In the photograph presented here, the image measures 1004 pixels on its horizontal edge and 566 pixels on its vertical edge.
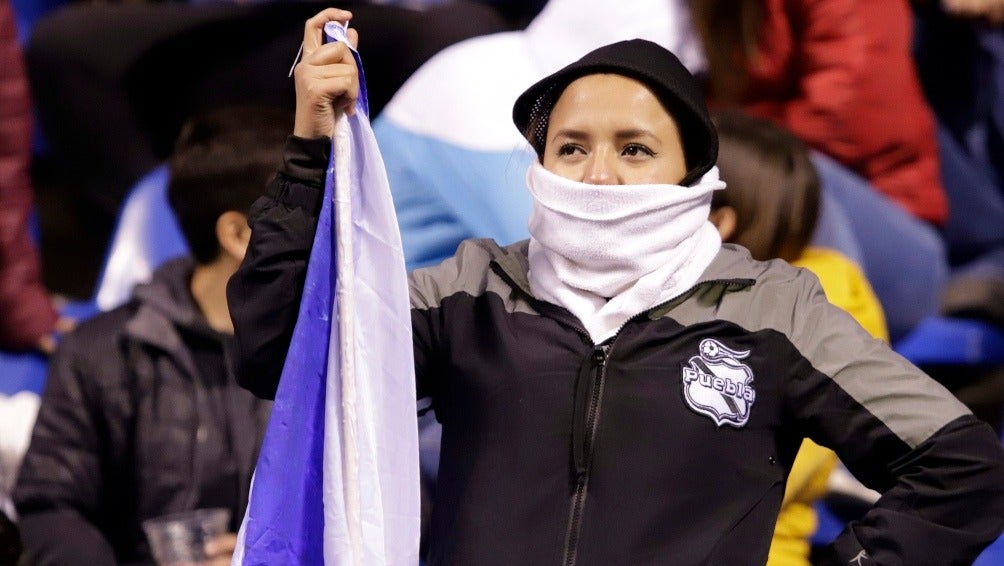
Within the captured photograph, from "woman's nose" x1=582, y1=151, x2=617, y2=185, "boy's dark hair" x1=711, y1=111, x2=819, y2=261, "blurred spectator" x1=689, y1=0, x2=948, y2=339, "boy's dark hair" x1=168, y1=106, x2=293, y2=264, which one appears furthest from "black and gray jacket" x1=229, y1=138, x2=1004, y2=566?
"blurred spectator" x1=689, y1=0, x2=948, y2=339

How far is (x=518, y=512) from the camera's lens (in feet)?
5.83

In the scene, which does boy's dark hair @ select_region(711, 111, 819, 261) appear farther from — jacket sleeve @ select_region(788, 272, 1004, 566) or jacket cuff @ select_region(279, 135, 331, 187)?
jacket cuff @ select_region(279, 135, 331, 187)

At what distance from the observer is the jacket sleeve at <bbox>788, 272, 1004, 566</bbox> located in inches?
69.7

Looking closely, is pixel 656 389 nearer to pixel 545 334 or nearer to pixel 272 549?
pixel 545 334

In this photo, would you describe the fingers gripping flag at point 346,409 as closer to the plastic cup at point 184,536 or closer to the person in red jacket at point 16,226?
the plastic cup at point 184,536

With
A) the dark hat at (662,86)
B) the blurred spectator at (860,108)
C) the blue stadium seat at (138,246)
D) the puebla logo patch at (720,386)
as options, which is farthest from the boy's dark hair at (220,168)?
the puebla logo patch at (720,386)

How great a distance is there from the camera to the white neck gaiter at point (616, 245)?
1.82m

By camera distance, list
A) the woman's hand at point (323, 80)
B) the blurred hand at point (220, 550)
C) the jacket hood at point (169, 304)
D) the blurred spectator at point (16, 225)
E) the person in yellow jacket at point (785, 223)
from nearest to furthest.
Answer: the woman's hand at point (323, 80) < the blurred hand at point (220, 550) < the person in yellow jacket at point (785, 223) < the jacket hood at point (169, 304) < the blurred spectator at point (16, 225)

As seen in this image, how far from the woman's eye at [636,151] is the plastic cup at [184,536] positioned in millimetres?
988

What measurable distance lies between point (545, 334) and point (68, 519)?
111 centimetres

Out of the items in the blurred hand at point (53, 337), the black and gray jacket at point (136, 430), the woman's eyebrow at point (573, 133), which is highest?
the woman's eyebrow at point (573, 133)

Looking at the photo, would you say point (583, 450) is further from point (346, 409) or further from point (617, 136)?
point (617, 136)

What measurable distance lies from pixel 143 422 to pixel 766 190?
3.77 feet

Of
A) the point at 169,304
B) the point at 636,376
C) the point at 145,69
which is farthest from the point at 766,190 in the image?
the point at 145,69
